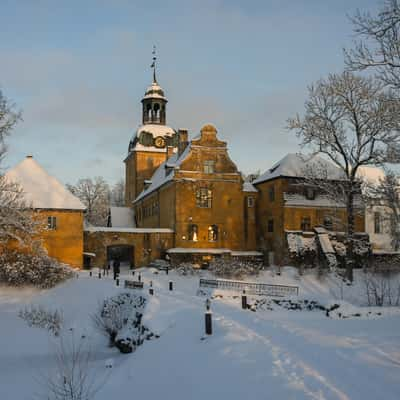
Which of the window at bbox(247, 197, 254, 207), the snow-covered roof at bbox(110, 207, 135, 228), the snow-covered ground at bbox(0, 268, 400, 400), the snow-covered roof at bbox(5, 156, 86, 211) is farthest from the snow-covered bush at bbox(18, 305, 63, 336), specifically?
the snow-covered roof at bbox(110, 207, 135, 228)

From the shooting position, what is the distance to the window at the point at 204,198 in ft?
142

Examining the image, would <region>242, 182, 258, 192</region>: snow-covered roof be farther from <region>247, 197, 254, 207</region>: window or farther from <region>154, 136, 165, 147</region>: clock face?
<region>154, 136, 165, 147</region>: clock face

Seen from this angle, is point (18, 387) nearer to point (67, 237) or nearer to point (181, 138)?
point (67, 237)

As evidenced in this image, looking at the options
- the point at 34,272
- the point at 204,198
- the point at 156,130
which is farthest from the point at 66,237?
the point at 156,130

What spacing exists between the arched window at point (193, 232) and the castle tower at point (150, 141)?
1878cm

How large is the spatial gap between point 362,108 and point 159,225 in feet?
78.4

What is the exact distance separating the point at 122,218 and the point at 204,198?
725 inches

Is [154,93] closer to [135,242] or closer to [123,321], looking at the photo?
[135,242]

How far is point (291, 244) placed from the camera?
132 ft

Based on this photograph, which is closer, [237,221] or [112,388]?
[112,388]

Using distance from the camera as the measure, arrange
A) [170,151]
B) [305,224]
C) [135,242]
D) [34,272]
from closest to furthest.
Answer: [34,272], [135,242], [305,224], [170,151]

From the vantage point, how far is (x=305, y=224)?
1650 inches

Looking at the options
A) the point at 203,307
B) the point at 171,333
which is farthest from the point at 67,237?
the point at 171,333

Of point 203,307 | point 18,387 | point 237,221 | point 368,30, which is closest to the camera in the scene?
point 368,30
